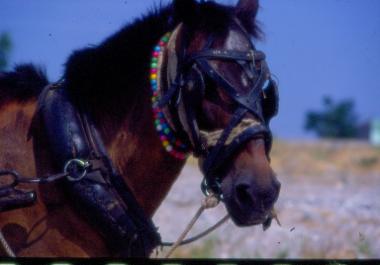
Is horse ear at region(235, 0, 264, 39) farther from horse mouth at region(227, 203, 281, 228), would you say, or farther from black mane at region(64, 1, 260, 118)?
horse mouth at region(227, 203, 281, 228)

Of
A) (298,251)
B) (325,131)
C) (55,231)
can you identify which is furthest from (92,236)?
(325,131)

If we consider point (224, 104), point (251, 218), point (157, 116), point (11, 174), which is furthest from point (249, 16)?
point (11, 174)

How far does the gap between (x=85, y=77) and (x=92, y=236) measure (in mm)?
879

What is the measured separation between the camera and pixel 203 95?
2.86m

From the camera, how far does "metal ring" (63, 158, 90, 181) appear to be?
2.91 metres

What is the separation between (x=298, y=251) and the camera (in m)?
6.55

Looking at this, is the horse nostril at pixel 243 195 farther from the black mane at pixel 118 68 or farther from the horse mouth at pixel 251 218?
the black mane at pixel 118 68

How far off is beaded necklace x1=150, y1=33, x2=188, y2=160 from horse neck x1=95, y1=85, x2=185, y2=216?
8 cm

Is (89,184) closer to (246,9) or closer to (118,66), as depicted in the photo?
(118,66)

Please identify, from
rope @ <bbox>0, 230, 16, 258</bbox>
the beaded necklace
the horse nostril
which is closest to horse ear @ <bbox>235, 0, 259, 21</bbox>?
the beaded necklace

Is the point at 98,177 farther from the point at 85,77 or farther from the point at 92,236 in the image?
the point at 85,77

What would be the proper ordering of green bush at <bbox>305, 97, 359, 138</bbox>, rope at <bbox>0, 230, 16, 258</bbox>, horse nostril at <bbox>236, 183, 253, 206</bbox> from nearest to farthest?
horse nostril at <bbox>236, 183, 253, 206</bbox>
rope at <bbox>0, 230, 16, 258</bbox>
green bush at <bbox>305, 97, 359, 138</bbox>

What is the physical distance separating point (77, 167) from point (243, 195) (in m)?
0.86

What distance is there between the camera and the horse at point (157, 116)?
283cm
